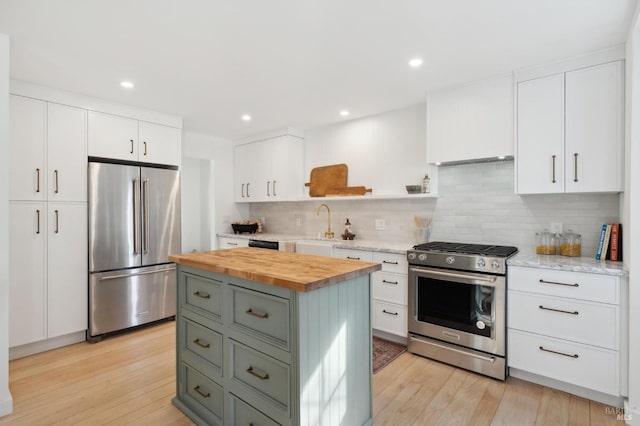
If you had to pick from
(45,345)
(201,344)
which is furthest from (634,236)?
(45,345)

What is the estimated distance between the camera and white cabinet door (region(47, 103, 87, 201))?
309cm

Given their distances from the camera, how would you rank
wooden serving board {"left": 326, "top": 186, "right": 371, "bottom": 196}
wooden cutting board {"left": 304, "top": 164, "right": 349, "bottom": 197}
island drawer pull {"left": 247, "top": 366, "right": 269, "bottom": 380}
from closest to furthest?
island drawer pull {"left": 247, "top": 366, "right": 269, "bottom": 380}
wooden serving board {"left": 326, "top": 186, "right": 371, "bottom": 196}
wooden cutting board {"left": 304, "top": 164, "right": 349, "bottom": 197}

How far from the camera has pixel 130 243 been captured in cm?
355

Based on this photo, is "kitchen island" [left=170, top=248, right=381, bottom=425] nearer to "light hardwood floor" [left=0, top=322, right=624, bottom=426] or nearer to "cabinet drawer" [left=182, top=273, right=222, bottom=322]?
"cabinet drawer" [left=182, top=273, right=222, bottom=322]

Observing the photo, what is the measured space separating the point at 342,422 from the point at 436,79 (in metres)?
2.75

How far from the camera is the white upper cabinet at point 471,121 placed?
280 cm

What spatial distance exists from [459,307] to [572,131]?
5.34 ft

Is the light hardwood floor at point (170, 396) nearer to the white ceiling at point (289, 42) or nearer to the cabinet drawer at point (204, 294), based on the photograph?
the cabinet drawer at point (204, 294)

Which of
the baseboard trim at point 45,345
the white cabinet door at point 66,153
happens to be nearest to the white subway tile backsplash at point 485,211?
the white cabinet door at point 66,153

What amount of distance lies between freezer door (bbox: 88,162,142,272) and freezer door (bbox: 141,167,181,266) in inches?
2.9

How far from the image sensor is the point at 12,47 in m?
2.34

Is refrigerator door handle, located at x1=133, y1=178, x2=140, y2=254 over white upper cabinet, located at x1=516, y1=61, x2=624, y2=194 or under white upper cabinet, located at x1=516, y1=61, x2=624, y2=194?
under

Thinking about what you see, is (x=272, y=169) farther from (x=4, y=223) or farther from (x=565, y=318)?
(x=565, y=318)

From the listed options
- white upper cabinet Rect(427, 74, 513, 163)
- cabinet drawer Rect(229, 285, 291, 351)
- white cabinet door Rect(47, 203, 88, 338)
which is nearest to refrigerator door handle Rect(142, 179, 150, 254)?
white cabinet door Rect(47, 203, 88, 338)
